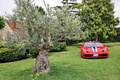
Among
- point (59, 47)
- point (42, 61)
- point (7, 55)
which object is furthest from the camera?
point (59, 47)


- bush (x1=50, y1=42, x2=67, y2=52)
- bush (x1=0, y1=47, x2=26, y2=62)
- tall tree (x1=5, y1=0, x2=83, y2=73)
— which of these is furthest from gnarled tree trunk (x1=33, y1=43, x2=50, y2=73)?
bush (x1=50, y1=42, x2=67, y2=52)

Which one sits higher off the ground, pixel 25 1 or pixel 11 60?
pixel 25 1

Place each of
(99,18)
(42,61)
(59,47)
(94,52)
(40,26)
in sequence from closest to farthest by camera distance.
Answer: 1. (40,26)
2. (42,61)
3. (94,52)
4. (59,47)
5. (99,18)

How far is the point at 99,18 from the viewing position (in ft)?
71.6

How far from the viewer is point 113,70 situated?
318 inches

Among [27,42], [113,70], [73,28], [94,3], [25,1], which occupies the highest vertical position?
[94,3]

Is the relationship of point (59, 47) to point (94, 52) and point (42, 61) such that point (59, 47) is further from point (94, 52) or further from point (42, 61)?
point (42, 61)

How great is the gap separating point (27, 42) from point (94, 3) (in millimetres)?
17031

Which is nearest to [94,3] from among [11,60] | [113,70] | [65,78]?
[11,60]

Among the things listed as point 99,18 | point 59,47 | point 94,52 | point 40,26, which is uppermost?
point 99,18

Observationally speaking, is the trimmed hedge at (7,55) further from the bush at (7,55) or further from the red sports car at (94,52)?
the red sports car at (94,52)

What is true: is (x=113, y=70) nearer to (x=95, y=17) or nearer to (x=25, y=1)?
Answer: (x=25, y=1)

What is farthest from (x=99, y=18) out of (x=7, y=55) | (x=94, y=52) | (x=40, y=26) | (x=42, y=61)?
(x=40, y=26)

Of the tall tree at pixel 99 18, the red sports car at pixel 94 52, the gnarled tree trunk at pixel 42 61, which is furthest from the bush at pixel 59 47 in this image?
the gnarled tree trunk at pixel 42 61
